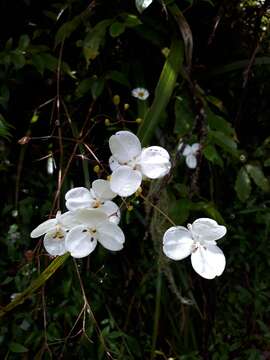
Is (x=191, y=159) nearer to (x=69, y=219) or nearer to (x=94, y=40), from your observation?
(x=94, y=40)

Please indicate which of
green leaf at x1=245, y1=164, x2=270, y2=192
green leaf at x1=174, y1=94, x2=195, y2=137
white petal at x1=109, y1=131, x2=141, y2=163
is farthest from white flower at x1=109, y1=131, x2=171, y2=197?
green leaf at x1=245, y1=164, x2=270, y2=192

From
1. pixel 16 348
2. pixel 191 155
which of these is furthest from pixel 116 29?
pixel 16 348

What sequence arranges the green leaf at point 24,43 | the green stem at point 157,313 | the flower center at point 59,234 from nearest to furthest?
the flower center at point 59,234 → the green stem at point 157,313 → the green leaf at point 24,43

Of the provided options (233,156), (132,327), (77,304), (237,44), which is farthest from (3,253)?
(237,44)

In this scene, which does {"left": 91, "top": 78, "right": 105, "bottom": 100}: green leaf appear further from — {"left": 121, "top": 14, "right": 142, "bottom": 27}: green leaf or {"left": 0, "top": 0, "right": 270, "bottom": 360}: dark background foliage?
{"left": 121, "top": 14, "right": 142, "bottom": 27}: green leaf

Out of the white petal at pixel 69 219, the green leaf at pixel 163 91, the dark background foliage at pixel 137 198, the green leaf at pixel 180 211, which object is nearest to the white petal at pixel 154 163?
the white petal at pixel 69 219

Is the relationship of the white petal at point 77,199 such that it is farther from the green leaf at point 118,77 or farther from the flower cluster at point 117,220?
the green leaf at point 118,77
